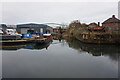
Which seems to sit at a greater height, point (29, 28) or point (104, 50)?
point (29, 28)

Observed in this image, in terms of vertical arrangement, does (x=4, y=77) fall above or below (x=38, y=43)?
below

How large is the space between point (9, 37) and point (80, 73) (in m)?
20.1

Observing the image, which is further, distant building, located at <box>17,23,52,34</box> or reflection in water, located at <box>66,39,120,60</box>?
distant building, located at <box>17,23,52,34</box>

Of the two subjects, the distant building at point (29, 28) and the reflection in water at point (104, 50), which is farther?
the distant building at point (29, 28)

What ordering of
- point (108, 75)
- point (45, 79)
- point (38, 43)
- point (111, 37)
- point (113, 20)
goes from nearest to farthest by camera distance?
point (45, 79), point (108, 75), point (111, 37), point (38, 43), point (113, 20)

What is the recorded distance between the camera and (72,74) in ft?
22.0

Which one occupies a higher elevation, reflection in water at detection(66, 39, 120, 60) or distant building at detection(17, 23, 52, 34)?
distant building at detection(17, 23, 52, 34)

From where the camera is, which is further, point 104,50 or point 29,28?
point 29,28

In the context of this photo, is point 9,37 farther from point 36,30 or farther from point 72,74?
point 36,30

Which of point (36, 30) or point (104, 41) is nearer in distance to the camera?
point (104, 41)

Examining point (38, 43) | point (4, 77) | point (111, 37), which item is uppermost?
point (111, 37)

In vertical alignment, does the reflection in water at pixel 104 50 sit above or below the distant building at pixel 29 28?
below

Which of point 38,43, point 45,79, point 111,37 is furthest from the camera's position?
point 38,43

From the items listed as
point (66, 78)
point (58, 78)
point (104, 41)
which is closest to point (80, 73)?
point (66, 78)
